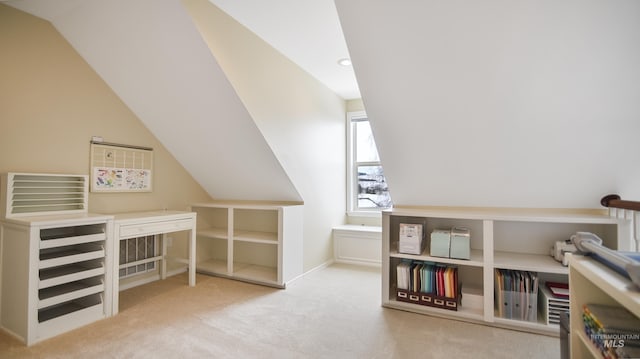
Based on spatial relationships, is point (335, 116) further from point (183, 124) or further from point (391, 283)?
point (391, 283)

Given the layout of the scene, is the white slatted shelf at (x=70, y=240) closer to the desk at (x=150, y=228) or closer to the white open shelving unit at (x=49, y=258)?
the white open shelving unit at (x=49, y=258)

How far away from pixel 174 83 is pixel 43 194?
1.32 metres

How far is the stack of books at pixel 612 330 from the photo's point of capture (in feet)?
2.97

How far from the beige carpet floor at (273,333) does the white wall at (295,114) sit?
105 cm

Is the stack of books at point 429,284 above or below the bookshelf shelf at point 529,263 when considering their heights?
below

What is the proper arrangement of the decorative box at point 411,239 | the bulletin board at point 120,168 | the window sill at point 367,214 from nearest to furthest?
the decorative box at point 411,239, the bulletin board at point 120,168, the window sill at point 367,214

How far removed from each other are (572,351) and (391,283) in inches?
63.5

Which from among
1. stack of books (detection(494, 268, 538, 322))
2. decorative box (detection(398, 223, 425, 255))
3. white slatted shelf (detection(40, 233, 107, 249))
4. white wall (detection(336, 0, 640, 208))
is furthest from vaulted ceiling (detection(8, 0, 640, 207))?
white slatted shelf (detection(40, 233, 107, 249))

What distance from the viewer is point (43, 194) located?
235cm

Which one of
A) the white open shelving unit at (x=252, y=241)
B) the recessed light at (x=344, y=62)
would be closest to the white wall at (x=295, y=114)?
the white open shelving unit at (x=252, y=241)

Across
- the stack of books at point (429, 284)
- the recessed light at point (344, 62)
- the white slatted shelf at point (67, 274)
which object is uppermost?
the recessed light at point (344, 62)

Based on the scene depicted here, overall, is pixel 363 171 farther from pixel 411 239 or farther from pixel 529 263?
pixel 529 263

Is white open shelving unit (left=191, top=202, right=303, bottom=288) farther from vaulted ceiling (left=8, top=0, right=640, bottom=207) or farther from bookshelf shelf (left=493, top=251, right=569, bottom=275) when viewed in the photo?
bookshelf shelf (left=493, top=251, right=569, bottom=275)

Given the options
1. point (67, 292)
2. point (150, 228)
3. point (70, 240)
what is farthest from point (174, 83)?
point (67, 292)
